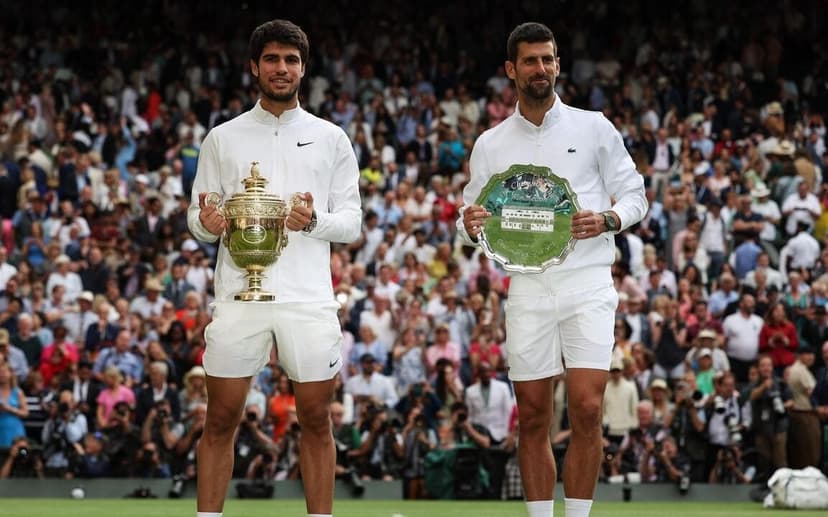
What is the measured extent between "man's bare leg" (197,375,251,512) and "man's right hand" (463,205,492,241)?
137cm

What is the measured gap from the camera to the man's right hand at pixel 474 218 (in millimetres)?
8414

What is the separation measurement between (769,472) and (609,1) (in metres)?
14.7

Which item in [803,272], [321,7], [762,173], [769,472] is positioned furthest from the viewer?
[321,7]

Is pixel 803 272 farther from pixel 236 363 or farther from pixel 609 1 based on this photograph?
pixel 236 363

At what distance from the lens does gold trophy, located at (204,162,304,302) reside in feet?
25.2

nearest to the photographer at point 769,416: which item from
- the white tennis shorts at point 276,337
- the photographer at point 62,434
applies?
the photographer at point 62,434

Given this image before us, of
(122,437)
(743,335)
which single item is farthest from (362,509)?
(743,335)

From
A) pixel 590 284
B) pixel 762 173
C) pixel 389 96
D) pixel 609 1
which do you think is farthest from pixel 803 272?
pixel 590 284

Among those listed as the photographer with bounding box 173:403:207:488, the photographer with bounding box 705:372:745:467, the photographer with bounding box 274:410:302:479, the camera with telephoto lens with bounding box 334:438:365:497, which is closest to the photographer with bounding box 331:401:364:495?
the camera with telephoto lens with bounding box 334:438:365:497

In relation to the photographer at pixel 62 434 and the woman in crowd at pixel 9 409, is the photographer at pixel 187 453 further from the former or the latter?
the woman in crowd at pixel 9 409

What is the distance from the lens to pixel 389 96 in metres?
27.0

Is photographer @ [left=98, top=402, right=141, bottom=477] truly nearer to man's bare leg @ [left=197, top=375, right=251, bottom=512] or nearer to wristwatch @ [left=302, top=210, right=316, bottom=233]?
man's bare leg @ [left=197, top=375, right=251, bottom=512]

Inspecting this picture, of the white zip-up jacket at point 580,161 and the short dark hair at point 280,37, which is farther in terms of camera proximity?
the white zip-up jacket at point 580,161

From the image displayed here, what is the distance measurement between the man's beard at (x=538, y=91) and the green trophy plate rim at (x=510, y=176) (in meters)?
0.34
